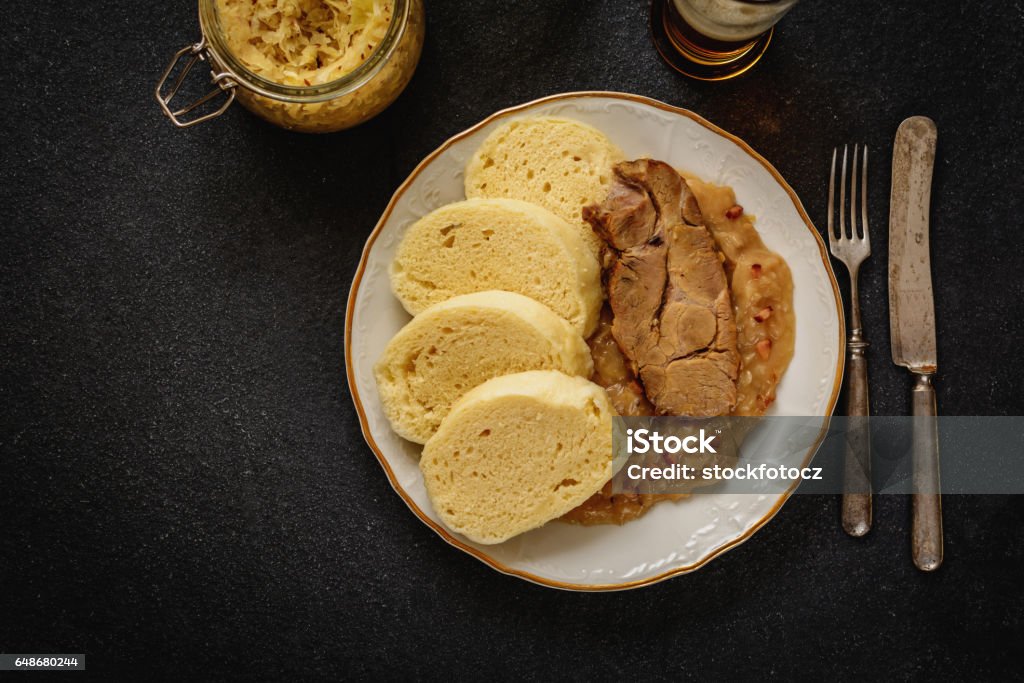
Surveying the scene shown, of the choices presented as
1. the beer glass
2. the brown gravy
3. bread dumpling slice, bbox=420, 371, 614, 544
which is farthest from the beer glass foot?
bread dumpling slice, bbox=420, 371, 614, 544

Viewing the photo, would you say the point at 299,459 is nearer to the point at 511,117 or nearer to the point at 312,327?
the point at 312,327

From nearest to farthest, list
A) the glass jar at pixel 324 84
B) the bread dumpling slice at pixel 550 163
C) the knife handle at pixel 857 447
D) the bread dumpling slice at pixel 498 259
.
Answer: the glass jar at pixel 324 84
the bread dumpling slice at pixel 498 259
the bread dumpling slice at pixel 550 163
the knife handle at pixel 857 447

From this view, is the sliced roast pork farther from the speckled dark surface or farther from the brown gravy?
the speckled dark surface

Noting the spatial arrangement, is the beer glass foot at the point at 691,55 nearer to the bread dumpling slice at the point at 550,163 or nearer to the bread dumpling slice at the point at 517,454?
the bread dumpling slice at the point at 550,163

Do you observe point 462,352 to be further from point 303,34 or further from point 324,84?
point 303,34

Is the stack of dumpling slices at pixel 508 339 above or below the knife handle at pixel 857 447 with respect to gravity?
above

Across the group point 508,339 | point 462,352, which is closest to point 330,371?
point 462,352

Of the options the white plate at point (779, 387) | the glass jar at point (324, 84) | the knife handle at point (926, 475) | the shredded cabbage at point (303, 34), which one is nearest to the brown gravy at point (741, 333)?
the white plate at point (779, 387)
